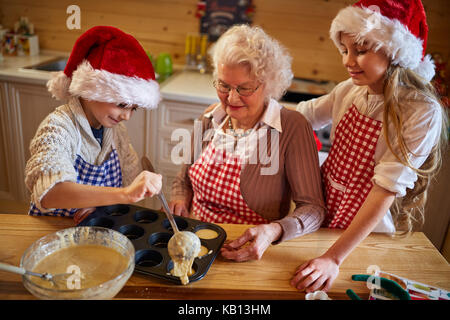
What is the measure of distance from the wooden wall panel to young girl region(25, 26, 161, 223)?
A: 1.30 m

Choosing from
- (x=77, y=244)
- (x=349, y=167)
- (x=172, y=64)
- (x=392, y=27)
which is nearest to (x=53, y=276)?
(x=77, y=244)

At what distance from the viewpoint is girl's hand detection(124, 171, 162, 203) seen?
888mm

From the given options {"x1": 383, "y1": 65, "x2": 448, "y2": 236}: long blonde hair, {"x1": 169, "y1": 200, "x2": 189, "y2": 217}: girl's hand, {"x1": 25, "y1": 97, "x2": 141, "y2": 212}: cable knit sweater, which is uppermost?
{"x1": 383, "y1": 65, "x2": 448, "y2": 236}: long blonde hair

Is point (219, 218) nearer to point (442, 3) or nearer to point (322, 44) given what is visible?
point (322, 44)

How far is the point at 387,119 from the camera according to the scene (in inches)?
42.3

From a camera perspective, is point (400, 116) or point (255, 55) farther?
point (255, 55)

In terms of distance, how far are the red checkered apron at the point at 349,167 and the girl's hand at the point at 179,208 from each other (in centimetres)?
52

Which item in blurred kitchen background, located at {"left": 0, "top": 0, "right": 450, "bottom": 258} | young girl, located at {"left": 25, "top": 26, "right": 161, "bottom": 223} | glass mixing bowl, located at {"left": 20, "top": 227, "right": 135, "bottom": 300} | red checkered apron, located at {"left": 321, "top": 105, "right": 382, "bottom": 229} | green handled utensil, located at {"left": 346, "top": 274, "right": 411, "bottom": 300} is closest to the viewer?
glass mixing bowl, located at {"left": 20, "top": 227, "right": 135, "bottom": 300}

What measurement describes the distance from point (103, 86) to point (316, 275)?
788mm

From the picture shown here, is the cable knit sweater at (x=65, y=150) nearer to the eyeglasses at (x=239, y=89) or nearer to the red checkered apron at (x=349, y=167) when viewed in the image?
the eyeglasses at (x=239, y=89)

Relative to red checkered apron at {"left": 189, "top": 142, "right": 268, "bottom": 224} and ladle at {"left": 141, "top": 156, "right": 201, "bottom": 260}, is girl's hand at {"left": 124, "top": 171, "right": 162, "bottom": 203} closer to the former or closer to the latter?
ladle at {"left": 141, "top": 156, "right": 201, "bottom": 260}

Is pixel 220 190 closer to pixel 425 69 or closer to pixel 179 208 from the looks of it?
pixel 179 208

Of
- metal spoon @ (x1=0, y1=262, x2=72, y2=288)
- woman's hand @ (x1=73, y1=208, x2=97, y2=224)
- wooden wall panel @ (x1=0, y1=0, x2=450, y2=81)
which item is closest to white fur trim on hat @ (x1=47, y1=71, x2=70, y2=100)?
woman's hand @ (x1=73, y1=208, x2=97, y2=224)

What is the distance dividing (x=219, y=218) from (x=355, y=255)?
0.50m
